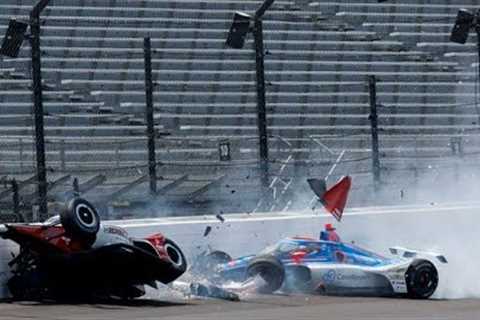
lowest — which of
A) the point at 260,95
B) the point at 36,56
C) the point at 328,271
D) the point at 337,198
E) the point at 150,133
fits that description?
the point at 328,271

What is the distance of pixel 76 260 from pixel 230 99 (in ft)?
35.6

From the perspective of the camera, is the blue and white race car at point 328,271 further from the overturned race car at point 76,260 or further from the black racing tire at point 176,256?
the overturned race car at point 76,260

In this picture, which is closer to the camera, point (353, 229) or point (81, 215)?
point (81, 215)

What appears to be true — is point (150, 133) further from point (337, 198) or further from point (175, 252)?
point (175, 252)

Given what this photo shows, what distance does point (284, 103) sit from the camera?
2559 centimetres

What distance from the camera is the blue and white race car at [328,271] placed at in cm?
1523

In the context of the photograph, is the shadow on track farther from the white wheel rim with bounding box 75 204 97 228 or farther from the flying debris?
the flying debris

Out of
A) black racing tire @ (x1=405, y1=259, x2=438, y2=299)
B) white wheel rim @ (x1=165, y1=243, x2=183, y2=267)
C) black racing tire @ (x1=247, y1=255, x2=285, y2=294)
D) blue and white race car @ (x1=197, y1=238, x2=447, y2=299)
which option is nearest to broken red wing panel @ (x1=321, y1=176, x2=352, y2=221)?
blue and white race car @ (x1=197, y1=238, x2=447, y2=299)

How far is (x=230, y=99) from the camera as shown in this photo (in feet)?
81.0

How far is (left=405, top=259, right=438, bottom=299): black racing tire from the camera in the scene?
15.2 meters

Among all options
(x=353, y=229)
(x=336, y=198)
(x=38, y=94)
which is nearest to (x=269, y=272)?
(x=336, y=198)

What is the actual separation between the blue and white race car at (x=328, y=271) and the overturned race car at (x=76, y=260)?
1.27m

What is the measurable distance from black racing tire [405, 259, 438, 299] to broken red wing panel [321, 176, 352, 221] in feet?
5.73

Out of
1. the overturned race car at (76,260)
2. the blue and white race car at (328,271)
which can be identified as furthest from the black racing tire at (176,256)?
the blue and white race car at (328,271)
